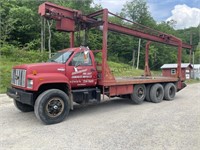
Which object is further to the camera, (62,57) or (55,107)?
(62,57)

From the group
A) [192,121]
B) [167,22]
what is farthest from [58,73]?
[167,22]

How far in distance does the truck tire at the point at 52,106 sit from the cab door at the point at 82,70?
0.75m

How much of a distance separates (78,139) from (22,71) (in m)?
2.83

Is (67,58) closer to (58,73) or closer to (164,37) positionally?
(58,73)

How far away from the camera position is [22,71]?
6.35 metres

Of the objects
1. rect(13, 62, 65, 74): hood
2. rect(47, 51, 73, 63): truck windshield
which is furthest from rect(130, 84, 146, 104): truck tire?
rect(13, 62, 65, 74): hood

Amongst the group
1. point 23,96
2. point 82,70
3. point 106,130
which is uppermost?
point 82,70

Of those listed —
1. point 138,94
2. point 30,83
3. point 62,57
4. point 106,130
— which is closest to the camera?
point 106,130

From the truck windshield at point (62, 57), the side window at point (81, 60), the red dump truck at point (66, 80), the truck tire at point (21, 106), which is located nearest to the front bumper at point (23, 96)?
the red dump truck at point (66, 80)

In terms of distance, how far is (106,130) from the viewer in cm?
560

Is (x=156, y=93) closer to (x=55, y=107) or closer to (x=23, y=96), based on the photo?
(x=55, y=107)

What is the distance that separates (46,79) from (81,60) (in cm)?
157

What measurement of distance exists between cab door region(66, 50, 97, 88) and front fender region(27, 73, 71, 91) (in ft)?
1.13

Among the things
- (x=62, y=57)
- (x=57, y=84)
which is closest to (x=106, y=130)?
(x=57, y=84)
